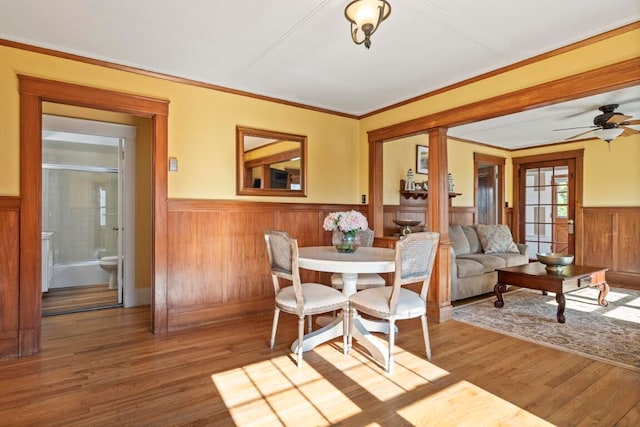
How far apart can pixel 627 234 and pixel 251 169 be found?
594 cm

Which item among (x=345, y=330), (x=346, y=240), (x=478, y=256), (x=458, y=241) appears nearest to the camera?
(x=345, y=330)

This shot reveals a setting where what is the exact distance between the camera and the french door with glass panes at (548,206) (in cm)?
641

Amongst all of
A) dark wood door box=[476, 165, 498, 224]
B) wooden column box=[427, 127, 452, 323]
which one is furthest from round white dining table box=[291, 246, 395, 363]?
dark wood door box=[476, 165, 498, 224]

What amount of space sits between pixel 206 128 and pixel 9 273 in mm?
2000

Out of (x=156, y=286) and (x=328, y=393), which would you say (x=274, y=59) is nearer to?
(x=156, y=286)

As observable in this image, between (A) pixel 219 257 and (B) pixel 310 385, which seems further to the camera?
(A) pixel 219 257

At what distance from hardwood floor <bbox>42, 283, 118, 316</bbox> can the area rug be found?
4.20m

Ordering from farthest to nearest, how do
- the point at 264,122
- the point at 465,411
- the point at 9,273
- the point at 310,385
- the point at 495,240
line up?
the point at 495,240 < the point at 264,122 < the point at 9,273 < the point at 310,385 < the point at 465,411

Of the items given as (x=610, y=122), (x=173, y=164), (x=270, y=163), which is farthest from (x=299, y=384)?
(x=610, y=122)

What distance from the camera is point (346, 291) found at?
3.11 m

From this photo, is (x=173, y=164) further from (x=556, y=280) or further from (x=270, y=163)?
(x=556, y=280)

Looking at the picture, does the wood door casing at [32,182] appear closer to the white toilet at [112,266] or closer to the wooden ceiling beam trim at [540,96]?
the white toilet at [112,266]

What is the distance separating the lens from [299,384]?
2.31 m

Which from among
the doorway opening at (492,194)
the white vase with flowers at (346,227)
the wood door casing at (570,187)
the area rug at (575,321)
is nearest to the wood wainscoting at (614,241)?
the wood door casing at (570,187)
